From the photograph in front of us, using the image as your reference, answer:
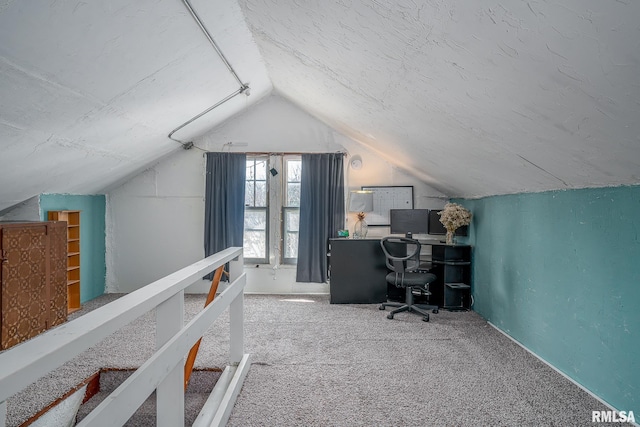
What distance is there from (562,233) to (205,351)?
3.06 metres

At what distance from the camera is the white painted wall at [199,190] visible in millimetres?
5805

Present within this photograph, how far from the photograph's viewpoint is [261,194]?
5895 millimetres

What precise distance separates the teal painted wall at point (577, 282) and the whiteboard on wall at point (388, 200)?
1690 millimetres

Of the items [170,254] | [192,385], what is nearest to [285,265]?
[170,254]

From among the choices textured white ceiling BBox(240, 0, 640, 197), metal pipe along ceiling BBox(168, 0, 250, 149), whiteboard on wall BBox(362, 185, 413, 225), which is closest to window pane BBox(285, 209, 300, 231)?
whiteboard on wall BBox(362, 185, 413, 225)

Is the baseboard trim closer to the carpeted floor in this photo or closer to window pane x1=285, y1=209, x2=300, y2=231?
the carpeted floor

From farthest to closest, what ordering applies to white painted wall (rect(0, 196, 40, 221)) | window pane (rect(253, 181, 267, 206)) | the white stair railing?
window pane (rect(253, 181, 267, 206)) < white painted wall (rect(0, 196, 40, 221)) < the white stair railing

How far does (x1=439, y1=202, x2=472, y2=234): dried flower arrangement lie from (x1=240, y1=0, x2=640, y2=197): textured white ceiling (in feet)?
2.92

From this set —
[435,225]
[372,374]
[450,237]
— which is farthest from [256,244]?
[372,374]

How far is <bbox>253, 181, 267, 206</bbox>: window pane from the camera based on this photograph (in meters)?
5.89

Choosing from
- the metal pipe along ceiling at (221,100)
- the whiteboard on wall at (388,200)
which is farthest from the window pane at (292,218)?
the metal pipe along ceiling at (221,100)

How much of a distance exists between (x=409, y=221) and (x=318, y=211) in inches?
49.1

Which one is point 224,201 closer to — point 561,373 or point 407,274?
point 407,274

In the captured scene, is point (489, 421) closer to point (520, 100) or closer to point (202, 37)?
point (520, 100)
